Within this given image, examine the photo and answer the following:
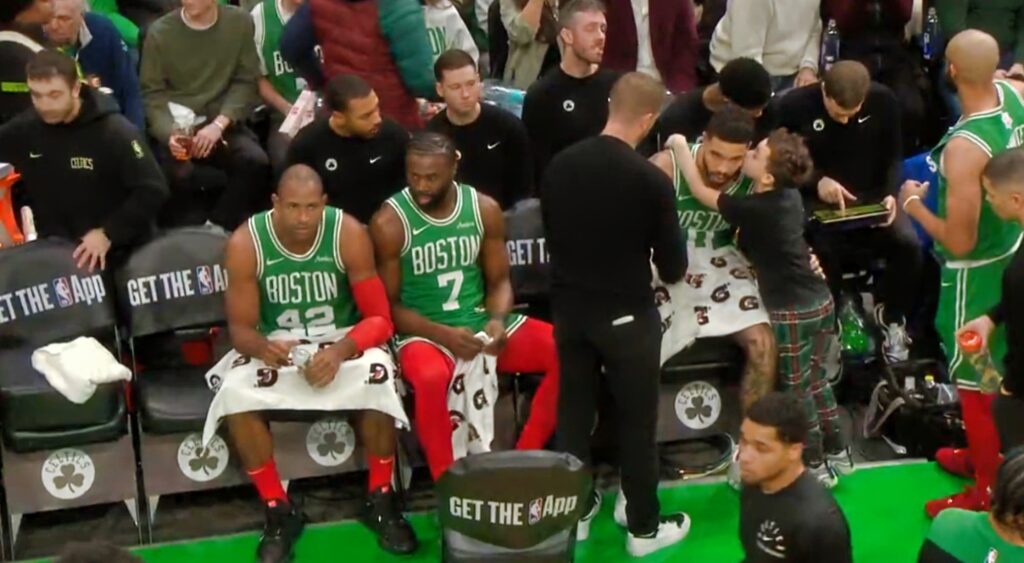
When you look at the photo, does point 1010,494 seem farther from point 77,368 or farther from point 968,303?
point 77,368

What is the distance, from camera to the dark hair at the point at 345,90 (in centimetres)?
515

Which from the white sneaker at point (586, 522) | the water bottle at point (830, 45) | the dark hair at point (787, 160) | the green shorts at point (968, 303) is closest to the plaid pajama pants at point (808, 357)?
the green shorts at point (968, 303)

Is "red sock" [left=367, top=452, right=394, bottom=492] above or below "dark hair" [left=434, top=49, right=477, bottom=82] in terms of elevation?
below

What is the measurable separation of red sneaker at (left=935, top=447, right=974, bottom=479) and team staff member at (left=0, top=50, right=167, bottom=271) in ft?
9.95

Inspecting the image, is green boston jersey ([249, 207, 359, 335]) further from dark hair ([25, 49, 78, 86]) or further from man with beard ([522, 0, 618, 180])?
man with beard ([522, 0, 618, 180])

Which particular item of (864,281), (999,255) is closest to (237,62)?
(864,281)

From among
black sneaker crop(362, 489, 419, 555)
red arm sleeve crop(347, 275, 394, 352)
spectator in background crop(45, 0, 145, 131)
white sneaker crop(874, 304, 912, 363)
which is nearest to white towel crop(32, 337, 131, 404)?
red arm sleeve crop(347, 275, 394, 352)

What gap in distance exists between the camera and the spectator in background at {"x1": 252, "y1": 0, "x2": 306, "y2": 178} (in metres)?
6.15

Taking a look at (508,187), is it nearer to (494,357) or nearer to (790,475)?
(494,357)

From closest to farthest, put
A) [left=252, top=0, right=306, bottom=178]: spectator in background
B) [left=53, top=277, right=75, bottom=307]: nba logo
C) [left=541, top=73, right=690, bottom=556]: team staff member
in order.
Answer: [left=541, top=73, right=690, bottom=556]: team staff member < [left=53, top=277, right=75, bottom=307]: nba logo < [left=252, top=0, right=306, bottom=178]: spectator in background

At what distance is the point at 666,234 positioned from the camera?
420cm

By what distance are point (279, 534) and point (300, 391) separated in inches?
19.2

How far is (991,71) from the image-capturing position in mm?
4656

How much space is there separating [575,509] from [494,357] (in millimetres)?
979
